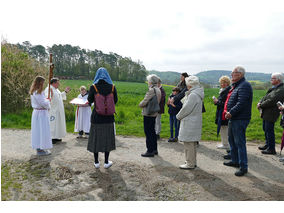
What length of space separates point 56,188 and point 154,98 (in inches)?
121

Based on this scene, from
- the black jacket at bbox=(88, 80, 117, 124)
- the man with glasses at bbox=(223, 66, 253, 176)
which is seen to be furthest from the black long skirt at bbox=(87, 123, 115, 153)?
the man with glasses at bbox=(223, 66, 253, 176)

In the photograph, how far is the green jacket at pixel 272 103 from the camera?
638 cm

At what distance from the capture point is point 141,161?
19.5ft

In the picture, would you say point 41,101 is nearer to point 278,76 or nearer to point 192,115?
point 192,115

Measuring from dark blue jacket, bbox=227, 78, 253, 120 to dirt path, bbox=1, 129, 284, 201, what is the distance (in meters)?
1.31

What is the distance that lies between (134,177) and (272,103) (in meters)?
4.34

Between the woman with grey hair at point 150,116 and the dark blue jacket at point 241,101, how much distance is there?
1.86 meters

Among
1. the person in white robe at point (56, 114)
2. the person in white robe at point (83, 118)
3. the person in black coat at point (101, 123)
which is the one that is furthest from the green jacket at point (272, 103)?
the person in white robe at point (56, 114)

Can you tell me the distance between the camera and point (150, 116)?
615cm

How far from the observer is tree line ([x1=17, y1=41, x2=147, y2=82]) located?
119 ft

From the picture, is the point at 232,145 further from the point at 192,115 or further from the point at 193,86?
the point at 193,86

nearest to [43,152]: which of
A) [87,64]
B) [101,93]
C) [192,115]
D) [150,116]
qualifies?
[101,93]

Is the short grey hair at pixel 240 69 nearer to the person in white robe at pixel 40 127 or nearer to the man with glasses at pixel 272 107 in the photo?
the man with glasses at pixel 272 107

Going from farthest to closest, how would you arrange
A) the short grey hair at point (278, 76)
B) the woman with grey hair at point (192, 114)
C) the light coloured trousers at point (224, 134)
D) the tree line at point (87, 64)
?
1. the tree line at point (87, 64)
2. the light coloured trousers at point (224, 134)
3. the short grey hair at point (278, 76)
4. the woman with grey hair at point (192, 114)
